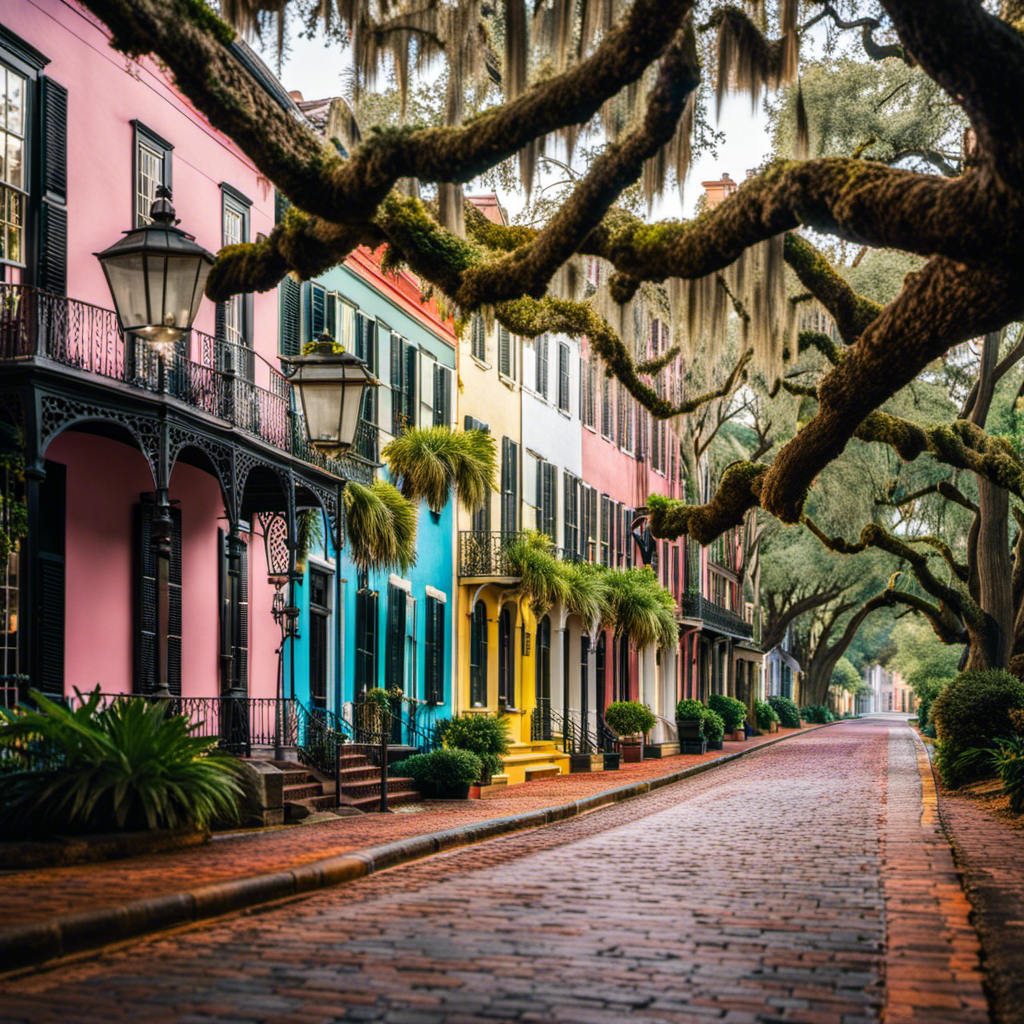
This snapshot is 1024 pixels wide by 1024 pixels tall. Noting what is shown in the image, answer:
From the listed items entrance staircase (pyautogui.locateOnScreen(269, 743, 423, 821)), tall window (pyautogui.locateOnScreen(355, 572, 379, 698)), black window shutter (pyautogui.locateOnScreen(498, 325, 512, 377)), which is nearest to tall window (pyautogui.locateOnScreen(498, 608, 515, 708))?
black window shutter (pyautogui.locateOnScreen(498, 325, 512, 377))

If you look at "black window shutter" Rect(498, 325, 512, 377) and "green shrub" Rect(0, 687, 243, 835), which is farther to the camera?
"black window shutter" Rect(498, 325, 512, 377)

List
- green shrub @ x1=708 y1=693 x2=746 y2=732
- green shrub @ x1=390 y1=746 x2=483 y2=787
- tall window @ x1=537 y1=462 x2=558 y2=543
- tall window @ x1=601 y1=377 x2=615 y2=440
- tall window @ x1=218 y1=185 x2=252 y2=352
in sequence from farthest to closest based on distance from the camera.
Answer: green shrub @ x1=708 y1=693 x2=746 y2=732 → tall window @ x1=601 y1=377 x2=615 y2=440 → tall window @ x1=537 y1=462 x2=558 y2=543 → green shrub @ x1=390 y1=746 x2=483 y2=787 → tall window @ x1=218 y1=185 x2=252 y2=352

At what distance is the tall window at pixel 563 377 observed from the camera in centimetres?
3419

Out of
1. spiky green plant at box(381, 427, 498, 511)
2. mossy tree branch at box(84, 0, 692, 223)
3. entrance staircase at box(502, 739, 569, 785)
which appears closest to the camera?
mossy tree branch at box(84, 0, 692, 223)

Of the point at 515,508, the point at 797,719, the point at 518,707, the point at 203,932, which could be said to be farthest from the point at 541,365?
the point at 797,719

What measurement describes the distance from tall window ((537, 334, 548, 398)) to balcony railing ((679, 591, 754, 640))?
1482cm

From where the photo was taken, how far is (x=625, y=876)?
10891mm

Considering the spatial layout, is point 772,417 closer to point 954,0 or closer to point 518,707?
point 518,707

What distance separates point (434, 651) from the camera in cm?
2603

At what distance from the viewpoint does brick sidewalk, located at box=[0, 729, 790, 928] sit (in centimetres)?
837

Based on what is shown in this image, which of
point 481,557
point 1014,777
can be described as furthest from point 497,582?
point 1014,777

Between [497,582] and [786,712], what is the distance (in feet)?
135

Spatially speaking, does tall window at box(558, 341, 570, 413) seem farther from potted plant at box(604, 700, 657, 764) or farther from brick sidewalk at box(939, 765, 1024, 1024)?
brick sidewalk at box(939, 765, 1024, 1024)

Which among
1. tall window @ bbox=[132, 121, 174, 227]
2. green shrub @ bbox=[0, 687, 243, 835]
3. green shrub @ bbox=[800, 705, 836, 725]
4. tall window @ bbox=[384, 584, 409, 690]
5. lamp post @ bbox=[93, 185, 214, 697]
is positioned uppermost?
tall window @ bbox=[132, 121, 174, 227]
